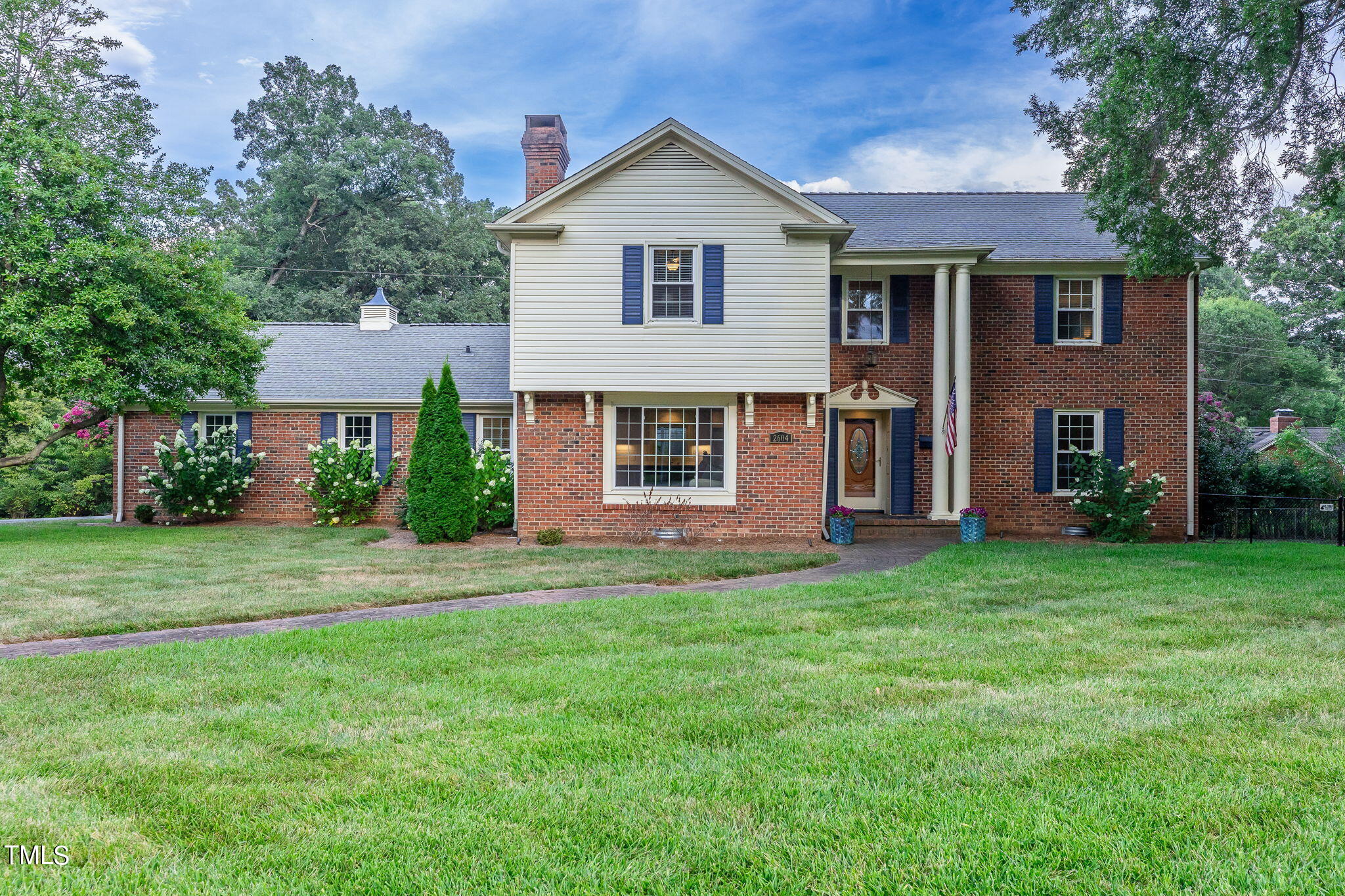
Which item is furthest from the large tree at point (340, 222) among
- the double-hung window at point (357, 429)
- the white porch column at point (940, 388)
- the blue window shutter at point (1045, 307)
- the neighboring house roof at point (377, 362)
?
the blue window shutter at point (1045, 307)

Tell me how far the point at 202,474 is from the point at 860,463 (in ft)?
42.4

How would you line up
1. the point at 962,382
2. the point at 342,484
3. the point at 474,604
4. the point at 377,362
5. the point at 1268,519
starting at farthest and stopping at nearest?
the point at 377,362
the point at 342,484
the point at 1268,519
the point at 962,382
the point at 474,604

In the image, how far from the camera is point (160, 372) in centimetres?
1366

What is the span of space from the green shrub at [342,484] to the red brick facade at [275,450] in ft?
1.78

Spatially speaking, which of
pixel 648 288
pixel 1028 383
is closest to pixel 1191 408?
pixel 1028 383

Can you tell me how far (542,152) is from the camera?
53.4 feet

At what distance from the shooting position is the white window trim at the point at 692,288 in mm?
13203

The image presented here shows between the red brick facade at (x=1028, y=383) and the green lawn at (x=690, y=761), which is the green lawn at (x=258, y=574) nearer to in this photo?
the green lawn at (x=690, y=761)

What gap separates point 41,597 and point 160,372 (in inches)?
273

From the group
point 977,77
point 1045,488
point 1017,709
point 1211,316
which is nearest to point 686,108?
point 977,77

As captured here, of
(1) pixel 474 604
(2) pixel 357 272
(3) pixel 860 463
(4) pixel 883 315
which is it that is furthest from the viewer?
(2) pixel 357 272

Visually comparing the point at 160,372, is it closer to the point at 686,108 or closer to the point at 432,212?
the point at 686,108

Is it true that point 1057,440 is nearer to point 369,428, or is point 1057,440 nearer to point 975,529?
point 975,529

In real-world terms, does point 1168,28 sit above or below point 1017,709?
above
